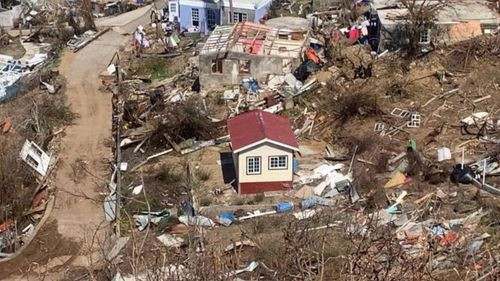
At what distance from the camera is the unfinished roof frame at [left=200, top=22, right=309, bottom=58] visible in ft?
103

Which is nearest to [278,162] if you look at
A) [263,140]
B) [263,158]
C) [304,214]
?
Answer: [263,158]

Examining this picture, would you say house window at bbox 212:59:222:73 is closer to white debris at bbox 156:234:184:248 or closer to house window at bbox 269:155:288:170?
house window at bbox 269:155:288:170

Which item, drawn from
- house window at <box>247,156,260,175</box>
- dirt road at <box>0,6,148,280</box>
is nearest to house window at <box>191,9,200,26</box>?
dirt road at <box>0,6,148,280</box>

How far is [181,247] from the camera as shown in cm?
1977

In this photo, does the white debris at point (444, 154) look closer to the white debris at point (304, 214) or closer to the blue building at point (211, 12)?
the white debris at point (304, 214)

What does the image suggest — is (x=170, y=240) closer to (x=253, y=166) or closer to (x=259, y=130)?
(x=253, y=166)

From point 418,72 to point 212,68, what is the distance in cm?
736

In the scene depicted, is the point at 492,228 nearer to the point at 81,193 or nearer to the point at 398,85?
the point at 398,85

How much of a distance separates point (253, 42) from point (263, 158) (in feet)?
29.9

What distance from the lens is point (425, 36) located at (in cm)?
3073

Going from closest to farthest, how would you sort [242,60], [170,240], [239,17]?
[170,240], [242,60], [239,17]

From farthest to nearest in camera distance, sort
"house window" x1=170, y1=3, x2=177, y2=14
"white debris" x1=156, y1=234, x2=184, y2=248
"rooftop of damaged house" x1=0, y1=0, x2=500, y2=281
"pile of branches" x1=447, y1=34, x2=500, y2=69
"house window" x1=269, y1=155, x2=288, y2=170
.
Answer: "house window" x1=170, y1=3, x2=177, y2=14 < "pile of branches" x1=447, y1=34, x2=500, y2=69 < "house window" x1=269, y1=155, x2=288, y2=170 < "rooftop of damaged house" x1=0, y1=0, x2=500, y2=281 < "white debris" x1=156, y1=234, x2=184, y2=248

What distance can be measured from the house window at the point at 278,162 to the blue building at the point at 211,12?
14411 millimetres

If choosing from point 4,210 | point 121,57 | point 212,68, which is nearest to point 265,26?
point 212,68
